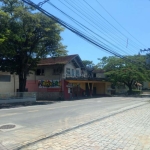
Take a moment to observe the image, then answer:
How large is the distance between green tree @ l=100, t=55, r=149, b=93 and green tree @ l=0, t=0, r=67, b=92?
18245 millimetres

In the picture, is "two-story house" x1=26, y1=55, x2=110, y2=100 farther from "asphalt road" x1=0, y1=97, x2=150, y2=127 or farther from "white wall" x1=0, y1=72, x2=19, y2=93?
"asphalt road" x1=0, y1=97, x2=150, y2=127

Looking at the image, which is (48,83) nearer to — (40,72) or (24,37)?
(40,72)

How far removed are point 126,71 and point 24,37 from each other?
25.2m

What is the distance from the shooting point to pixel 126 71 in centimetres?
4697

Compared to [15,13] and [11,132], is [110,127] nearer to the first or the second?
[11,132]

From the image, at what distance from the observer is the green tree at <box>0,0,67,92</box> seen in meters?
25.6

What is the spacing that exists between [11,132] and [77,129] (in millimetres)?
2681

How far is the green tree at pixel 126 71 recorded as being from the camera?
4619 centimetres

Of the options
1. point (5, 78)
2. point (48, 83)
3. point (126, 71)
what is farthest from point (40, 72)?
point (126, 71)

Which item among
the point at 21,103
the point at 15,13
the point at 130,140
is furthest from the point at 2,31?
the point at 130,140

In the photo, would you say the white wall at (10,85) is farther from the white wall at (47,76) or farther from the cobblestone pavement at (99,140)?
the cobblestone pavement at (99,140)

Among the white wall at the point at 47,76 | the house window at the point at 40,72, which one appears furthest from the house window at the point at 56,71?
the house window at the point at 40,72

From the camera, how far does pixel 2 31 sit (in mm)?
24344

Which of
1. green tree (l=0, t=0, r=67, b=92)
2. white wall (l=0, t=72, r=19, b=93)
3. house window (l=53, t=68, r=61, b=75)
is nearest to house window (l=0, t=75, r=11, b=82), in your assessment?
white wall (l=0, t=72, r=19, b=93)
